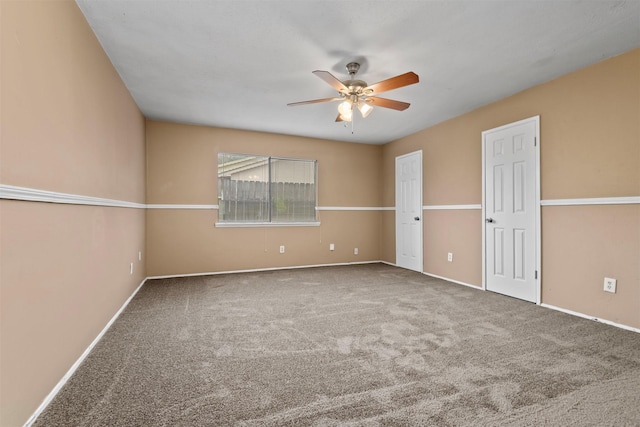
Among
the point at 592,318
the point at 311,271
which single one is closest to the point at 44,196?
the point at 311,271

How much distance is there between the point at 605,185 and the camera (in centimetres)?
263

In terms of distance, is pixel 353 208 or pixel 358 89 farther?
pixel 353 208

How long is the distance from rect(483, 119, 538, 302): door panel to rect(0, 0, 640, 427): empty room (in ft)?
0.08

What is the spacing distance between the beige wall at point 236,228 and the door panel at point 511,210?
7.92 ft

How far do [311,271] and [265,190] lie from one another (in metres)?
1.54

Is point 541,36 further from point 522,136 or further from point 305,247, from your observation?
point 305,247

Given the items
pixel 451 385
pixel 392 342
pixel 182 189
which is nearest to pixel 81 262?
pixel 392 342

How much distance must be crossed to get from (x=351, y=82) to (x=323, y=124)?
186 centimetres

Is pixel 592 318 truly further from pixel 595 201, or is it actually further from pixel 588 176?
pixel 588 176

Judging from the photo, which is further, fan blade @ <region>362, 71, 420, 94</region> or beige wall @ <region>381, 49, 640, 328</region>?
beige wall @ <region>381, 49, 640, 328</region>

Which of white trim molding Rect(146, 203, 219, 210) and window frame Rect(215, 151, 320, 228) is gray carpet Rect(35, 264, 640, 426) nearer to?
white trim molding Rect(146, 203, 219, 210)

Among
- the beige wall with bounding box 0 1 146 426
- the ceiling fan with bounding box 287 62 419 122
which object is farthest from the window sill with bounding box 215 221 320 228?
the ceiling fan with bounding box 287 62 419 122

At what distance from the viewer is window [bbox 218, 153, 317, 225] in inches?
190

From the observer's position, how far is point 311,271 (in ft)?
16.1
